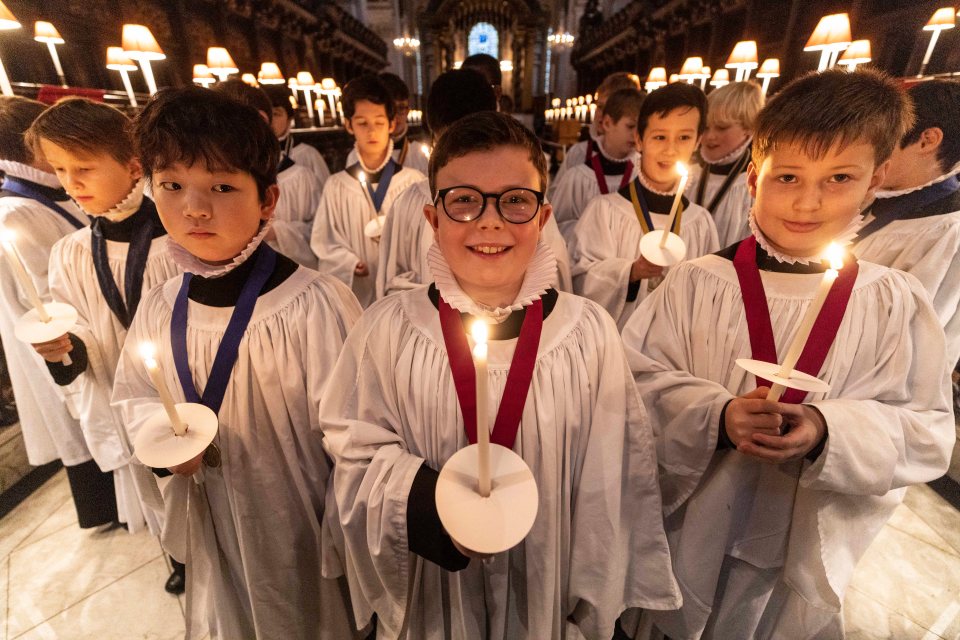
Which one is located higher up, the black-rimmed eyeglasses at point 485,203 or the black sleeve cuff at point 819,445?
the black-rimmed eyeglasses at point 485,203

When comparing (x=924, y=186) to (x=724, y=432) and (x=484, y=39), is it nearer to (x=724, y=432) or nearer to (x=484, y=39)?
(x=724, y=432)

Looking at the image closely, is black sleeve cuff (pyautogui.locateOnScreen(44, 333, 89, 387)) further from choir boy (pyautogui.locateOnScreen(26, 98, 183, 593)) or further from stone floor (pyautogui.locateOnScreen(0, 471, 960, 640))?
stone floor (pyautogui.locateOnScreen(0, 471, 960, 640))

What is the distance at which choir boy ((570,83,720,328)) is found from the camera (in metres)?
2.43

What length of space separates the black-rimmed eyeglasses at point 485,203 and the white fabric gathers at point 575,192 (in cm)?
283

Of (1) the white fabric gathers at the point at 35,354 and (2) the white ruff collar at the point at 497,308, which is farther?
(1) the white fabric gathers at the point at 35,354

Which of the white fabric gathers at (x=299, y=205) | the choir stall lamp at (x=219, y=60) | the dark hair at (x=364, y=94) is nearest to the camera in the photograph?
the dark hair at (x=364, y=94)

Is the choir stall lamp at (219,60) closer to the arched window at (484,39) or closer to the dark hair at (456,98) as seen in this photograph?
the dark hair at (456,98)

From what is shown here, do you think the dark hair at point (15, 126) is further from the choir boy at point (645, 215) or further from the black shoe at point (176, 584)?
the choir boy at point (645, 215)

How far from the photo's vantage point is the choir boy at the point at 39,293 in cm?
231

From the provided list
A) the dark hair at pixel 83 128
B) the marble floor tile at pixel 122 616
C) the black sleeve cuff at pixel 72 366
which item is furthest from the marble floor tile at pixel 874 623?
the dark hair at pixel 83 128

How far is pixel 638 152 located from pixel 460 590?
2525mm

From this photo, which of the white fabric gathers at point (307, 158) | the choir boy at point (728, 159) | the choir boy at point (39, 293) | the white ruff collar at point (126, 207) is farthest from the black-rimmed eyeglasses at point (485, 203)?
the white fabric gathers at point (307, 158)

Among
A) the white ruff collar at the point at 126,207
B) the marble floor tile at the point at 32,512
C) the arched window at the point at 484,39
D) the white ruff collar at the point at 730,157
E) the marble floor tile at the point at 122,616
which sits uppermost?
the arched window at the point at 484,39

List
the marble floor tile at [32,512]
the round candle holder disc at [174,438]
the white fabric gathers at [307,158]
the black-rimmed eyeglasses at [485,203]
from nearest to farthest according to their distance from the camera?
the round candle holder disc at [174,438], the black-rimmed eyeglasses at [485,203], the marble floor tile at [32,512], the white fabric gathers at [307,158]
